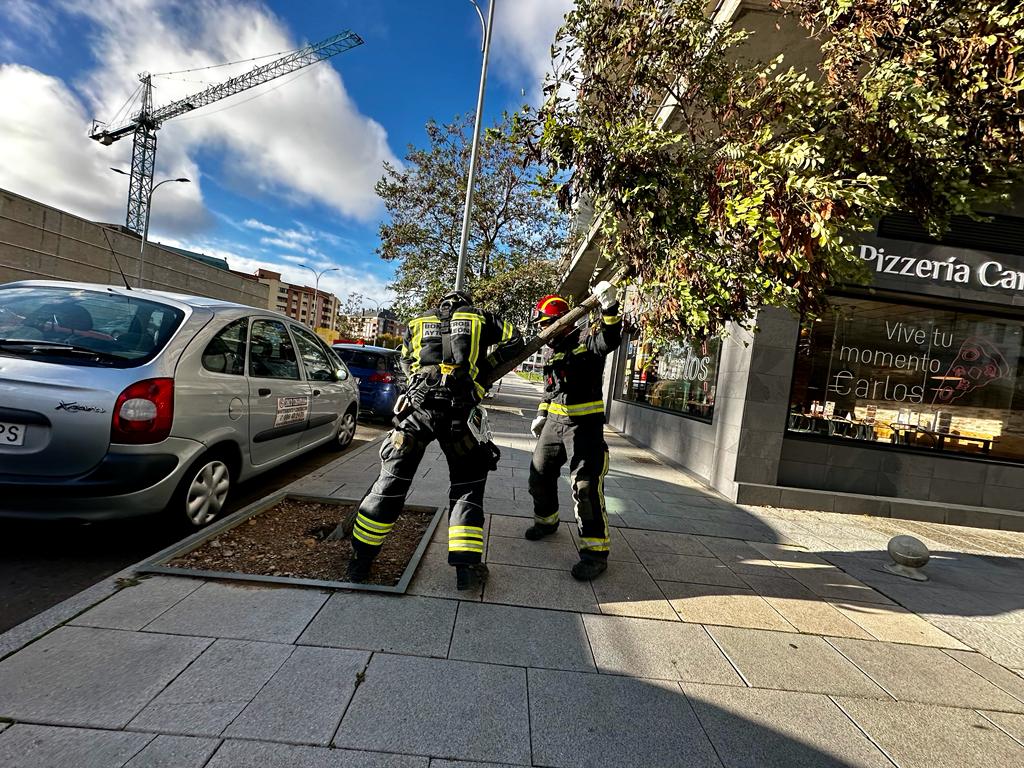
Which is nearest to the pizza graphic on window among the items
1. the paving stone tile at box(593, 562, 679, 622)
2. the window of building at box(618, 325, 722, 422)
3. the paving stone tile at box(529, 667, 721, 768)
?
the window of building at box(618, 325, 722, 422)

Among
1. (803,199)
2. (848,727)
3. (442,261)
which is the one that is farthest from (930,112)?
(442,261)

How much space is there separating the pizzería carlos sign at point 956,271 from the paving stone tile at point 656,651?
555 centimetres

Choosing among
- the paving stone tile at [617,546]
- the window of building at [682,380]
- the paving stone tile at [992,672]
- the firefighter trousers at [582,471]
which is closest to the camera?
the paving stone tile at [992,672]

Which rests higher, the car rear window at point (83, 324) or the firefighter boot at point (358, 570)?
the car rear window at point (83, 324)

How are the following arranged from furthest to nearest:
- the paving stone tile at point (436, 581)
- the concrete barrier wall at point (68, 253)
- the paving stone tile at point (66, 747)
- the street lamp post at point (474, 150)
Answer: the concrete barrier wall at point (68, 253) → the street lamp post at point (474, 150) → the paving stone tile at point (436, 581) → the paving stone tile at point (66, 747)

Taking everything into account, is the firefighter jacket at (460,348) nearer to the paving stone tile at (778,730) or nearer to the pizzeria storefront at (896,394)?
the paving stone tile at (778,730)

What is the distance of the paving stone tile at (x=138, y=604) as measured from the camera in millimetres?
2326

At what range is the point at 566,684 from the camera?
86.1 inches

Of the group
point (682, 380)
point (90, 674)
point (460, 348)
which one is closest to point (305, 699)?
point (90, 674)

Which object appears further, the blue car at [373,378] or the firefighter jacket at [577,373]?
the blue car at [373,378]

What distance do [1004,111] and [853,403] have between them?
4.52 m

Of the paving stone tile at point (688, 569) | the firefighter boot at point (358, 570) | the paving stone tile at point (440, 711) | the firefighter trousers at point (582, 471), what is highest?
the firefighter trousers at point (582, 471)

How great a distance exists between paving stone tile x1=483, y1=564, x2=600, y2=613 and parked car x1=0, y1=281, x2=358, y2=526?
2.12 metres

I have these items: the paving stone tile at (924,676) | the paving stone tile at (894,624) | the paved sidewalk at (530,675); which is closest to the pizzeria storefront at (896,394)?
the paving stone tile at (894,624)
